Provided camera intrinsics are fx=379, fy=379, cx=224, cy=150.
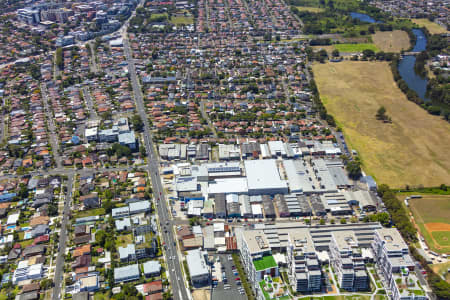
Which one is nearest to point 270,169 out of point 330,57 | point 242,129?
point 242,129

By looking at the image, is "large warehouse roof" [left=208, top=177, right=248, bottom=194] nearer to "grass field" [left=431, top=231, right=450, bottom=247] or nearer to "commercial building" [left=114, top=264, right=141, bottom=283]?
"commercial building" [left=114, top=264, right=141, bottom=283]

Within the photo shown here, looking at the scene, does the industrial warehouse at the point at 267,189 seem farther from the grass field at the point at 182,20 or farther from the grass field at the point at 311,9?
the grass field at the point at 311,9

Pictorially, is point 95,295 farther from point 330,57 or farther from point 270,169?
point 330,57

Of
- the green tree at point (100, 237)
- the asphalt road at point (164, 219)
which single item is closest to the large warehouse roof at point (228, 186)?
the asphalt road at point (164, 219)

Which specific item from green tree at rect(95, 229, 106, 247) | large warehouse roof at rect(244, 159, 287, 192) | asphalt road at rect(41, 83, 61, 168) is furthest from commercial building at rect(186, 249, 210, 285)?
asphalt road at rect(41, 83, 61, 168)

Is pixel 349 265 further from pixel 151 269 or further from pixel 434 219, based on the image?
pixel 151 269

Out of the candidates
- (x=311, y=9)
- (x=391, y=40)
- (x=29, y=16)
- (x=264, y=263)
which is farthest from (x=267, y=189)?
(x=311, y=9)
